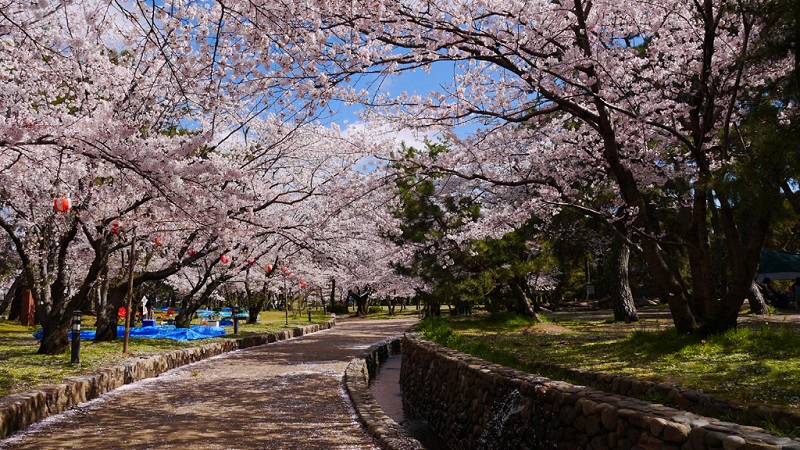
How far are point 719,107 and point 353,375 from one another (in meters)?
7.67

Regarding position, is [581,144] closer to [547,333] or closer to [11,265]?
[547,333]

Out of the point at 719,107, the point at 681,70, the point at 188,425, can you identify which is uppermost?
the point at 681,70

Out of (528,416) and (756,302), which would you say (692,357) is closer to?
(528,416)

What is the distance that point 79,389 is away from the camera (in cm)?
780

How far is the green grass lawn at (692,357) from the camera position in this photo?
525 cm

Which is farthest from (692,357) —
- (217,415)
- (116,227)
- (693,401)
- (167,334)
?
(167,334)

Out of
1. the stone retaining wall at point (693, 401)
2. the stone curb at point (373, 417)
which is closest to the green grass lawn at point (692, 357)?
the stone retaining wall at point (693, 401)

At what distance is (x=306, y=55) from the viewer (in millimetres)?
6414

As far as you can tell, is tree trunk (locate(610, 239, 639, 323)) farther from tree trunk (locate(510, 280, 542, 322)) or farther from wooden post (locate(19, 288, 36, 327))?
wooden post (locate(19, 288, 36, 327))

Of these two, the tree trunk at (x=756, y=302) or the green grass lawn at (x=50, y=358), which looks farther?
the tree trunk at (x=756, y=302)

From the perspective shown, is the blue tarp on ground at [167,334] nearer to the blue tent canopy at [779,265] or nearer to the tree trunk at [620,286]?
the tree trunk at [620,286]

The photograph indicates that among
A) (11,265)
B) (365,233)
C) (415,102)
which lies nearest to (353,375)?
(415,102)

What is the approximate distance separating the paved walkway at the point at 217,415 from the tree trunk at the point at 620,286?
8.36 m

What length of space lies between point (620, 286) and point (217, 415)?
12077 millimetres
